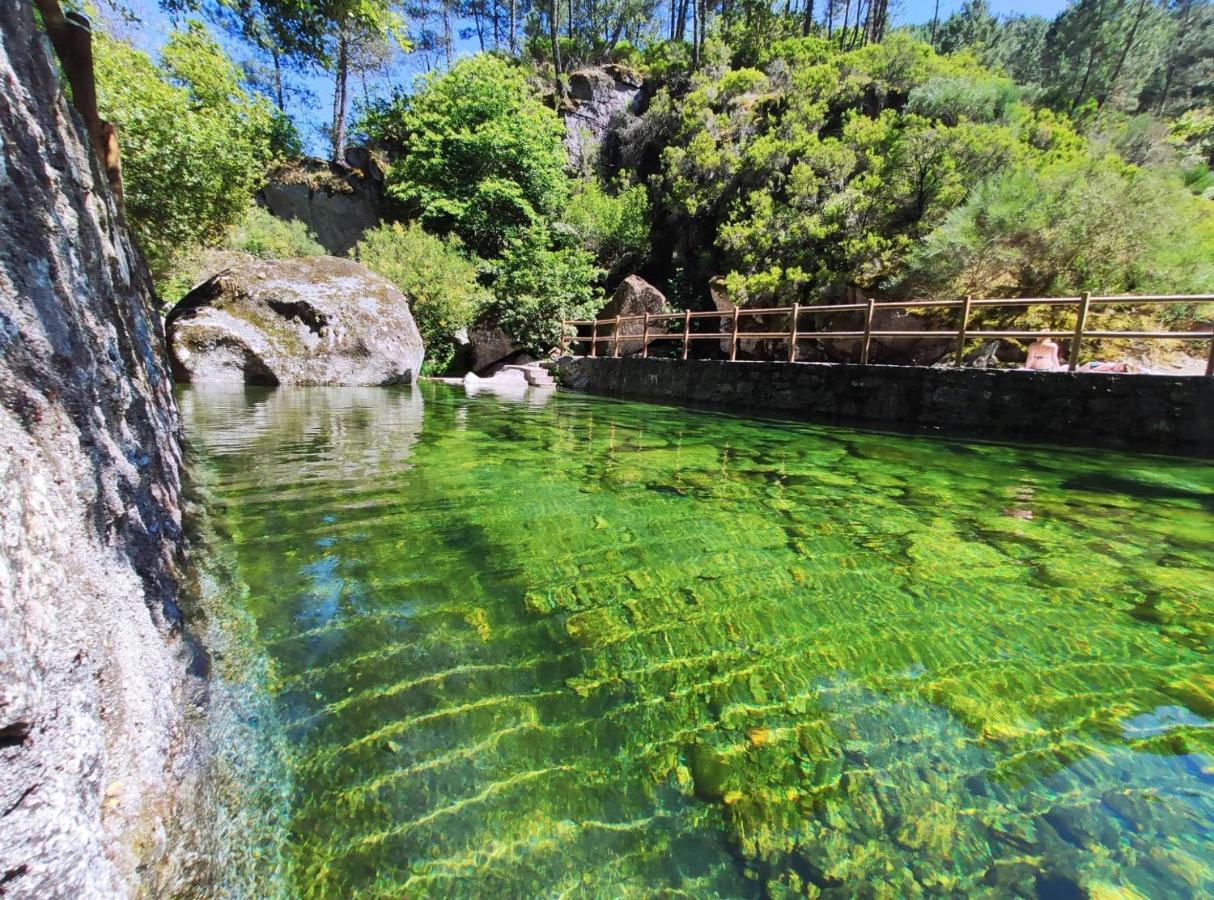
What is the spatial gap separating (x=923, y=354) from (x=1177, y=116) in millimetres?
26882

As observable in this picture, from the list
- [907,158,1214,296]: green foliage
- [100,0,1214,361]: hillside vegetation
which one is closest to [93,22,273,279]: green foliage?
[100,0,1214,361]: hillside vegetation

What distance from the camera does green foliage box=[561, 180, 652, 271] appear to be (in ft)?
65.6

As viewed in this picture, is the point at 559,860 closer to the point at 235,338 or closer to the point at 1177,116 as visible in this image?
the point at 235,338

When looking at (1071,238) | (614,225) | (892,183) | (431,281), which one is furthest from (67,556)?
(614,225)

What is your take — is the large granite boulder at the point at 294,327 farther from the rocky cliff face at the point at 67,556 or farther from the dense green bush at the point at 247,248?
the rocky cliff face at the point at 67,556

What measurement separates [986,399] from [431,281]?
15291mm

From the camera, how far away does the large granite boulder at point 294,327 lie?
11523 mm

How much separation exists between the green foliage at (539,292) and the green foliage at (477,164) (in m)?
2.37

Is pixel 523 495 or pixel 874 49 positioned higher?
pixel 874 49

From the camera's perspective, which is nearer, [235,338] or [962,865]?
[962,865]

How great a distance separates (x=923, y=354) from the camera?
38.6ft

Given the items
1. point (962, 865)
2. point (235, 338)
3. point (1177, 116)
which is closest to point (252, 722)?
point (962, 865)

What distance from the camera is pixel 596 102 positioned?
25.8m

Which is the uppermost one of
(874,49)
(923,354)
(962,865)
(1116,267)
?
(874,49)
